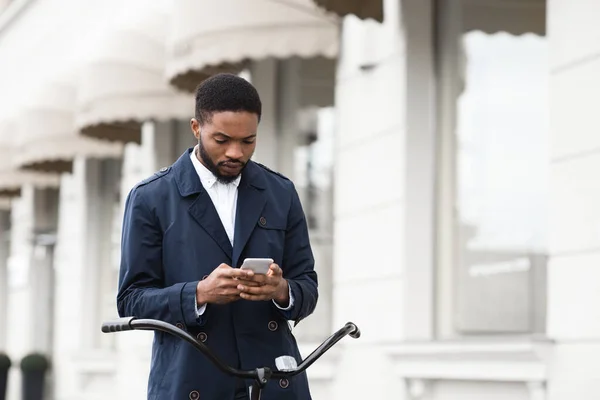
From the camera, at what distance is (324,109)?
9.98 m

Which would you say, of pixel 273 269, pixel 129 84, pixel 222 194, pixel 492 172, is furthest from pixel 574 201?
pixel 129 84

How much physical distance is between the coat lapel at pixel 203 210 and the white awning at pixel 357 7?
14.0 feet

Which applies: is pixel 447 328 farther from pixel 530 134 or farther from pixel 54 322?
pixel 54 322

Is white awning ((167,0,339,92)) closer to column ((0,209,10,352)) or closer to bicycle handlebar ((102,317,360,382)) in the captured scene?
bicycle handlebar ((102,317,360,382))

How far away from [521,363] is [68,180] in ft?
36.0

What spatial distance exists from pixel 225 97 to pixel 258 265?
0.46 m

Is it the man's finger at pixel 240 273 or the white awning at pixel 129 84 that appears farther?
the white awning at pixel 129 84

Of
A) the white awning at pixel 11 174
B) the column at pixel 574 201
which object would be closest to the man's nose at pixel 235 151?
the column at pixel 574 201

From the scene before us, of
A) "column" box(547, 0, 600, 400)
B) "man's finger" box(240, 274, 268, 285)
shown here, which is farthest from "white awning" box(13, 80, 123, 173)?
"man's finger" box(240, 274, 268, 285)

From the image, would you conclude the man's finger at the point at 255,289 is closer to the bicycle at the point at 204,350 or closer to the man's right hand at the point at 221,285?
the man's right hand at the point at 221,285

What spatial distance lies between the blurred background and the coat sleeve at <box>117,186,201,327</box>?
2907 mm

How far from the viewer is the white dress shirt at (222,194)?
354cm

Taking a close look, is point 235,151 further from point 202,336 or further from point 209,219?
point 202,336

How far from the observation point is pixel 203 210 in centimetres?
351
